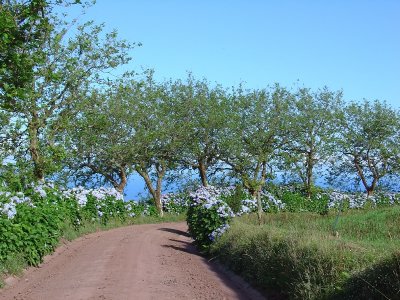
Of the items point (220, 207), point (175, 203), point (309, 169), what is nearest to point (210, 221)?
point (220, 207)

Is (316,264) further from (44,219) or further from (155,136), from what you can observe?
(155,136)

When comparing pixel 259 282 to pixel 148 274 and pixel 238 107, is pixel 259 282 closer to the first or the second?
pixel 148 274

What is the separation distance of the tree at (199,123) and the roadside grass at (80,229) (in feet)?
14.4

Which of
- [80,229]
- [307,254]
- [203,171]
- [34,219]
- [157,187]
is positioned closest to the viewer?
[307,254]

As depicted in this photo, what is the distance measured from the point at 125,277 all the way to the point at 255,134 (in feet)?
89.1

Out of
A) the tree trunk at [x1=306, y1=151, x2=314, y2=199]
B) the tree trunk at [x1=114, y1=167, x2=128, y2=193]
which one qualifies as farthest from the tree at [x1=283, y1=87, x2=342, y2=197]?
the tree trunk at [x1=114, y1=167, x2=128, y2=193]

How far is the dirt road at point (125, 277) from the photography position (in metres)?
9.29

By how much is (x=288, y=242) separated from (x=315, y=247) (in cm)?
98

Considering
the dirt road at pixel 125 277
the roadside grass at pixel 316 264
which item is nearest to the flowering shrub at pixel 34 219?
the dirt road at pixel 125 277

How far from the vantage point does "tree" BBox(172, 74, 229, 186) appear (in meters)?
35.1

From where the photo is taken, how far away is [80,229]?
65.1ft

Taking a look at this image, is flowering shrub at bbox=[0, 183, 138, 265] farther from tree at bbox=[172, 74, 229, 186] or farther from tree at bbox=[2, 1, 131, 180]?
tree at bbox=[172, 74, 229, 186]

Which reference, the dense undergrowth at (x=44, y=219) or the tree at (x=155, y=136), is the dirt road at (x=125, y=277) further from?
the tree at (x=155, y=136)

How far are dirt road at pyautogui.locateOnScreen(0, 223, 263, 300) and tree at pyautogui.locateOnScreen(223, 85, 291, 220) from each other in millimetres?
19886
